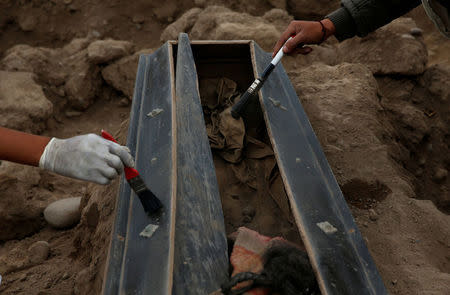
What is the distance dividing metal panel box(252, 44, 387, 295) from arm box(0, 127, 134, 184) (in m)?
0.84

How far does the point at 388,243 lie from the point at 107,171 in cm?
169

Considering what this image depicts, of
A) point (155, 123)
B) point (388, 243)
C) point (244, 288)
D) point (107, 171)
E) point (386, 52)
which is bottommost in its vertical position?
point (388, 243)

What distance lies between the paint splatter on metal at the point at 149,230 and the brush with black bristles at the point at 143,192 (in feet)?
0.25

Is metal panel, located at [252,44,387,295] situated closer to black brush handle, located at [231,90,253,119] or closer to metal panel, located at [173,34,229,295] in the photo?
black brush handle, located at [231,90,253,119]

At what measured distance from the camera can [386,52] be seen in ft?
11.9

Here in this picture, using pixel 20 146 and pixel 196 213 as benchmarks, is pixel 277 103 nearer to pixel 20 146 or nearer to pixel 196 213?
pixel 196 213

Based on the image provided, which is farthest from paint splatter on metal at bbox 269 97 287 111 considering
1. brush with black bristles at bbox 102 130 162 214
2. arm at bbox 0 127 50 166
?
arm at bbox 0 127 50 166

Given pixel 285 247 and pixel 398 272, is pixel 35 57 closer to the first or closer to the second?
pixel 285 247

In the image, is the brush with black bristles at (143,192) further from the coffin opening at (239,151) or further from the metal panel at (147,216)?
the coffin opening at (239,151)

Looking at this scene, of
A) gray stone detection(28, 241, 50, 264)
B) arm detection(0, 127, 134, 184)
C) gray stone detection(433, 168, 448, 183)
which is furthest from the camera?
gray stone detection(433, 168, 448, 183)

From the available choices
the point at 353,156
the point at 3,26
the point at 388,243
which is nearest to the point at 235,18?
the point at 353,156

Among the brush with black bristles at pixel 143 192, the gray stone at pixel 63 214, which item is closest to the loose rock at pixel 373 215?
the brush with black bristles at pixel 143 192

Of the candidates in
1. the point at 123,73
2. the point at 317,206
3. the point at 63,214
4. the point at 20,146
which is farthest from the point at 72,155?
the point at 123,73

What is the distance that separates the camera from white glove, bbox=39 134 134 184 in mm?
1477
